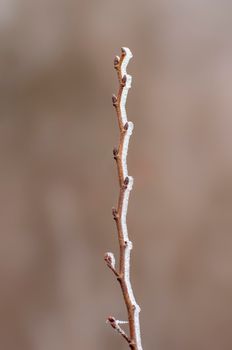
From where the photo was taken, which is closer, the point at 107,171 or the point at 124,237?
the point at 124,237

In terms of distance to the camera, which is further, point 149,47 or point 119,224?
point 149,47

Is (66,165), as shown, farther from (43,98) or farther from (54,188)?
(43,98)

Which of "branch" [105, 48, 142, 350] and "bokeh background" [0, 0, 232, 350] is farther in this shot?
"bokeh background" [0, 0, 232, 350]

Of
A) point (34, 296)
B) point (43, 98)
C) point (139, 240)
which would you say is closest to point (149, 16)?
point (43, 98)

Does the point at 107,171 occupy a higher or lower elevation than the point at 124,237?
higher

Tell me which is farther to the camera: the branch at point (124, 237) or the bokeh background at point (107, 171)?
the bokeh background at point (107, 171)

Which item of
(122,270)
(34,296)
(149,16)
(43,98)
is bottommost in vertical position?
(34,296)

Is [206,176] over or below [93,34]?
below

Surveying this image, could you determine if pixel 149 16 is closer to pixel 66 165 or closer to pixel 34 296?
pixel 66 165
